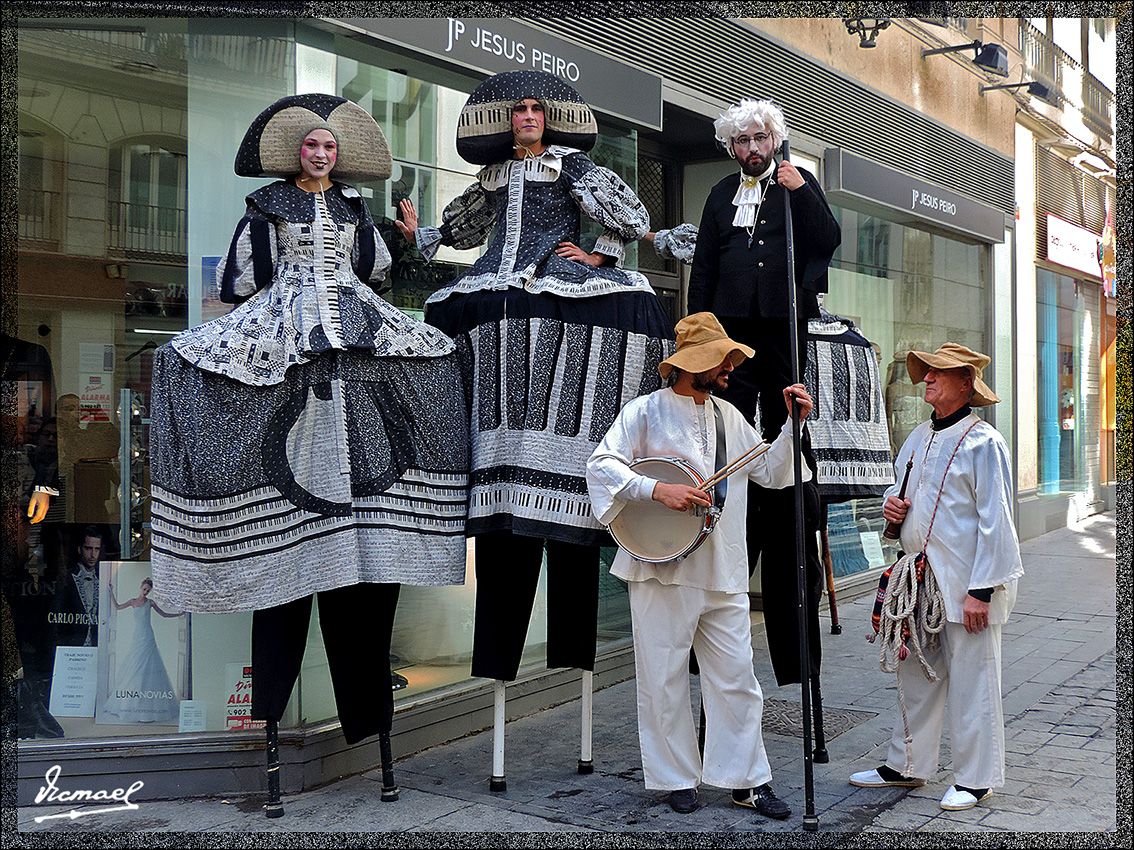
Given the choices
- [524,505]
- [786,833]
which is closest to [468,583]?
[524,505]

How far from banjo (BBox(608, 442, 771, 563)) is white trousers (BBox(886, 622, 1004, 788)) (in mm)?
1118

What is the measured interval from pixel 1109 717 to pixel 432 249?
4080mm

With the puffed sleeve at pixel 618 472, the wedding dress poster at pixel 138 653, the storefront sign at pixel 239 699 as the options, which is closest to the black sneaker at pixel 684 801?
the puffed sleeve at pixel 618 472

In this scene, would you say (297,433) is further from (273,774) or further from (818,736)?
(818,736)

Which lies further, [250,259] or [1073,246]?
[1073,246]

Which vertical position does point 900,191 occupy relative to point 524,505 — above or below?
above

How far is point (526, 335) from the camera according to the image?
4332mm

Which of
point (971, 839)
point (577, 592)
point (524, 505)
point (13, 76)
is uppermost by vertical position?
point (13, 76)

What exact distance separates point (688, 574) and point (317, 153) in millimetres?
2121

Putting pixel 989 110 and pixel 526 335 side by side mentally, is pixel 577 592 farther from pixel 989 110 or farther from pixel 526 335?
pixel 989 110

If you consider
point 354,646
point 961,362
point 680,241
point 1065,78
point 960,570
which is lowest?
point 354,646

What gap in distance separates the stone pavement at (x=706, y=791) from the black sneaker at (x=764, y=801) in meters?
0.03

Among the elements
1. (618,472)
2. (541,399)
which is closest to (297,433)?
(541,399)

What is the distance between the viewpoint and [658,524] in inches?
164
